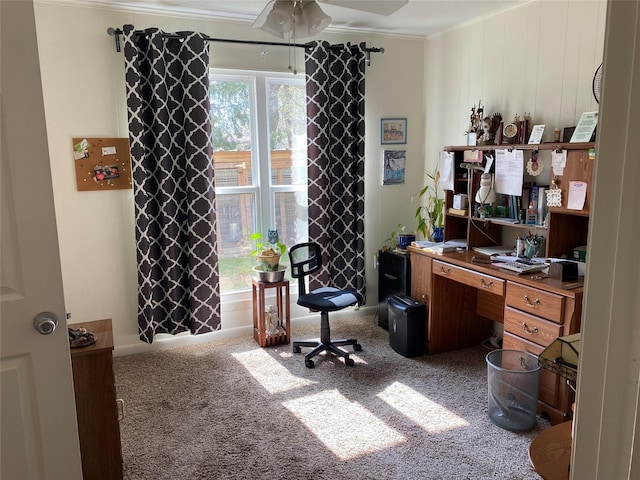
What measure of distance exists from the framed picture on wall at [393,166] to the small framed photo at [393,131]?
0.10 metres

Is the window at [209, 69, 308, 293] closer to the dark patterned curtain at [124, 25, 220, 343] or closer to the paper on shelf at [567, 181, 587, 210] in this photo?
the dark patterned curtain at [124, 25, 220, 343]

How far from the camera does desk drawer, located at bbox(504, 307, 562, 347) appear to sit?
2.62 metres

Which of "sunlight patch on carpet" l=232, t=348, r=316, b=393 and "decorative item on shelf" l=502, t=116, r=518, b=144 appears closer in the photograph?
"sunlight patch on carpet" l=232, t=348, r=316, b=393

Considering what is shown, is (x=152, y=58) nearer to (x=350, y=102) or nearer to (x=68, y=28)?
(x=68, y=28)

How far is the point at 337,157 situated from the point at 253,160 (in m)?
0.70

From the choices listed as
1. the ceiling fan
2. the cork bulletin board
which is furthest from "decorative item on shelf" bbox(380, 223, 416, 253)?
the cork bulletin board

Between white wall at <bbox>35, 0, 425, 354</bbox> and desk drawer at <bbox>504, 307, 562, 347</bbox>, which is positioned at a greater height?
white wall at <bbox>35, 0, 425, 354</bbox>

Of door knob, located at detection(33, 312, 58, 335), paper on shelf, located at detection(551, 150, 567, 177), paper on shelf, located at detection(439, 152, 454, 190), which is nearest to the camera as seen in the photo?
door knob, located at detection(33, 312, 58, 335)

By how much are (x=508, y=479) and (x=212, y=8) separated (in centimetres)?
343

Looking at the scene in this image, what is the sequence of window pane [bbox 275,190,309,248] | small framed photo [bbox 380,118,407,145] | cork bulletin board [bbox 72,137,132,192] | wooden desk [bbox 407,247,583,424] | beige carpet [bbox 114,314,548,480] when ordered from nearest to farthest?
beige carpet [bbox 114,314,548,480] → wooden desk [bbox 407,247,583,424] → cork bulletin board [bbox 72,137,132,192] → window pane [bbox 275,190,309,248] → small framed photo [bbox 380,118,407,145]

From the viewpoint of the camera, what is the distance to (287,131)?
4.06 metres

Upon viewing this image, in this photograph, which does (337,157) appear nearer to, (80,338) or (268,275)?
(268,275)

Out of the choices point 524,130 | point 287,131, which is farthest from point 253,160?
point 524,130

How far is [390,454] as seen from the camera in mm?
2426
